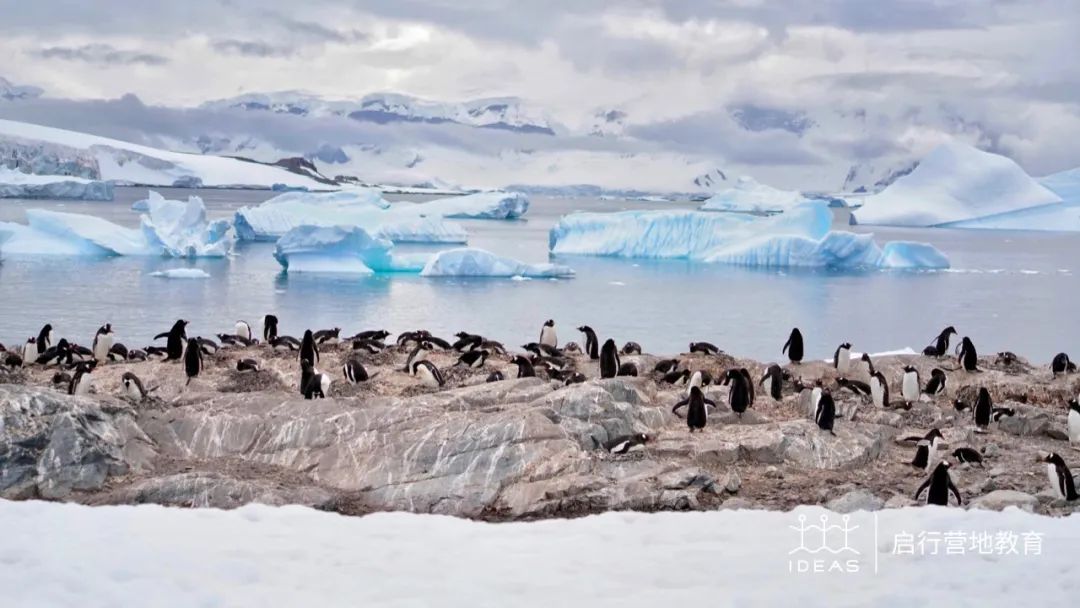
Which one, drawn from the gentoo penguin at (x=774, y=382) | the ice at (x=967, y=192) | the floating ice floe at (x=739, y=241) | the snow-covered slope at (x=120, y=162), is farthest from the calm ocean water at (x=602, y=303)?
the snow-covered slope at (x=120, y=162)

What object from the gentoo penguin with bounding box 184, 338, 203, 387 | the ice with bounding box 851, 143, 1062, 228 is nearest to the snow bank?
the ice with bounding box 851, 143, 1062, 228

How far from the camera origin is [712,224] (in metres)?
34.2

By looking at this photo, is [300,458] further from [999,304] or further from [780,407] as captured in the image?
[999,304]

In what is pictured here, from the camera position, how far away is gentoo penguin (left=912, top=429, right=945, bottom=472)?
749 centimetres

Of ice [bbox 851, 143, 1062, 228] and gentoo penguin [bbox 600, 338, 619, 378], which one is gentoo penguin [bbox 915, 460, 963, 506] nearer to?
gentoo penguin [bbox 600, 338, 619, 378]

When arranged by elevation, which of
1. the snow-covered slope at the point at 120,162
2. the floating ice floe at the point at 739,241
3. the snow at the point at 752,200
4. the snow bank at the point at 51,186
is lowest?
the floating ice floe at the point at 739,241

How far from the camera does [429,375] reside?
9.22 metres

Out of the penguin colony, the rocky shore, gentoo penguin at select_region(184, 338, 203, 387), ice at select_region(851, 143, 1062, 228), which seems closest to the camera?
the rocky shore

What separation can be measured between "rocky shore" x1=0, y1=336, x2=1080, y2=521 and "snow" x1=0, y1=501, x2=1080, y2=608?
118 centimetres

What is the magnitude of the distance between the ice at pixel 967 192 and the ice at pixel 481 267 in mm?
26738

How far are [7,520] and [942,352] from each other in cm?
1018

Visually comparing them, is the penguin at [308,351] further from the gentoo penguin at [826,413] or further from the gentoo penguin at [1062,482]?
the gentoo penguin at [1062,482]

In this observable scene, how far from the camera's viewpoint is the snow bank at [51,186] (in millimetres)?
50688

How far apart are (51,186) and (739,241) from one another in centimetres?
3284
